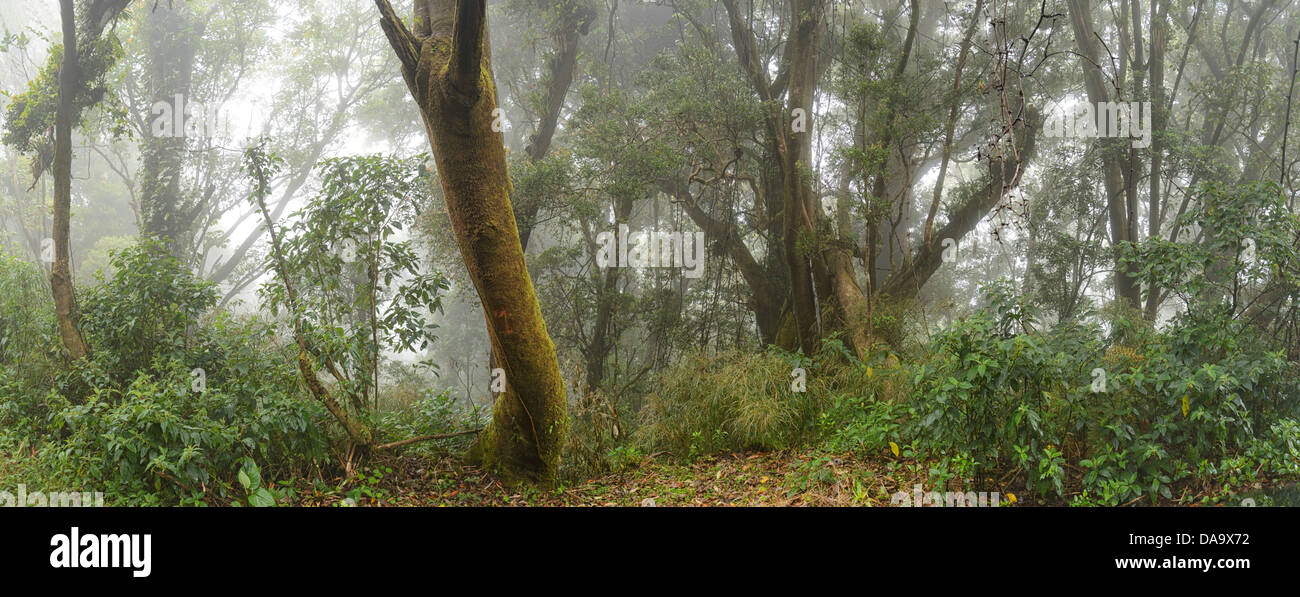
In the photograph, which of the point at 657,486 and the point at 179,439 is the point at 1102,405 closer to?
the point at 657,486

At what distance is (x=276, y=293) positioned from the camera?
201 inches

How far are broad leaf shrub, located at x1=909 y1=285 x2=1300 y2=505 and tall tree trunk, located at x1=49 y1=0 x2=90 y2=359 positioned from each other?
20.3 feet

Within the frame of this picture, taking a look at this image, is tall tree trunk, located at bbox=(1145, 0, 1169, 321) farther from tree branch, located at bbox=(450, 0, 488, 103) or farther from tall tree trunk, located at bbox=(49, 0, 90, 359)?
tall tree trunk, located at bbox=(49, 0, 90, 359)

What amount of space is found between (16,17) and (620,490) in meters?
26.5

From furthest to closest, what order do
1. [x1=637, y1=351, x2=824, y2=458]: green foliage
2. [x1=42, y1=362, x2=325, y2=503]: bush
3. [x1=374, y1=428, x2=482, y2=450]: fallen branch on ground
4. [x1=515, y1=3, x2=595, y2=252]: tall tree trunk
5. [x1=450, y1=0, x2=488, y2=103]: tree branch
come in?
[x1=515, y1=3, x2=595, y2=252]: tall tree trunk < [x1=637, y1=351, x2=824, y2=458]: green foliage < [x1=374, y1=428, x2=482, y2=450]: fallen branch on ground < [x1=450, y1=0, x2=488, y2=103]: tree branch < [x1=42, y1=362, x2=325, y2=503]: bush

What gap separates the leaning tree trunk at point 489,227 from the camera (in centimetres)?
443

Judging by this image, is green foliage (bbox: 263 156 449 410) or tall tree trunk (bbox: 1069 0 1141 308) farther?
tall tree trunk (bbox: 1069 0 1141 308)

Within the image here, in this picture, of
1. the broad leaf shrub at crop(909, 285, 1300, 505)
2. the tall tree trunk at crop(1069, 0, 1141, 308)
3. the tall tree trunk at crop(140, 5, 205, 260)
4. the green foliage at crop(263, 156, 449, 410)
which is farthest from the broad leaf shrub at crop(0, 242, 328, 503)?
the tall tree trunk at crop(1069, 0, 1141, 308)

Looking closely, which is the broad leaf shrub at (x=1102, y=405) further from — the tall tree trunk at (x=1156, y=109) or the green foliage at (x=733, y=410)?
the tall tree trunk at (x=1156, y=109)

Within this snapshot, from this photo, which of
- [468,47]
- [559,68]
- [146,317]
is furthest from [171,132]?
[468,47]

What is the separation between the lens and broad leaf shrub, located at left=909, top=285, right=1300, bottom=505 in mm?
3768

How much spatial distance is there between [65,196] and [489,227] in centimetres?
422

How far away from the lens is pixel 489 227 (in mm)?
4664
